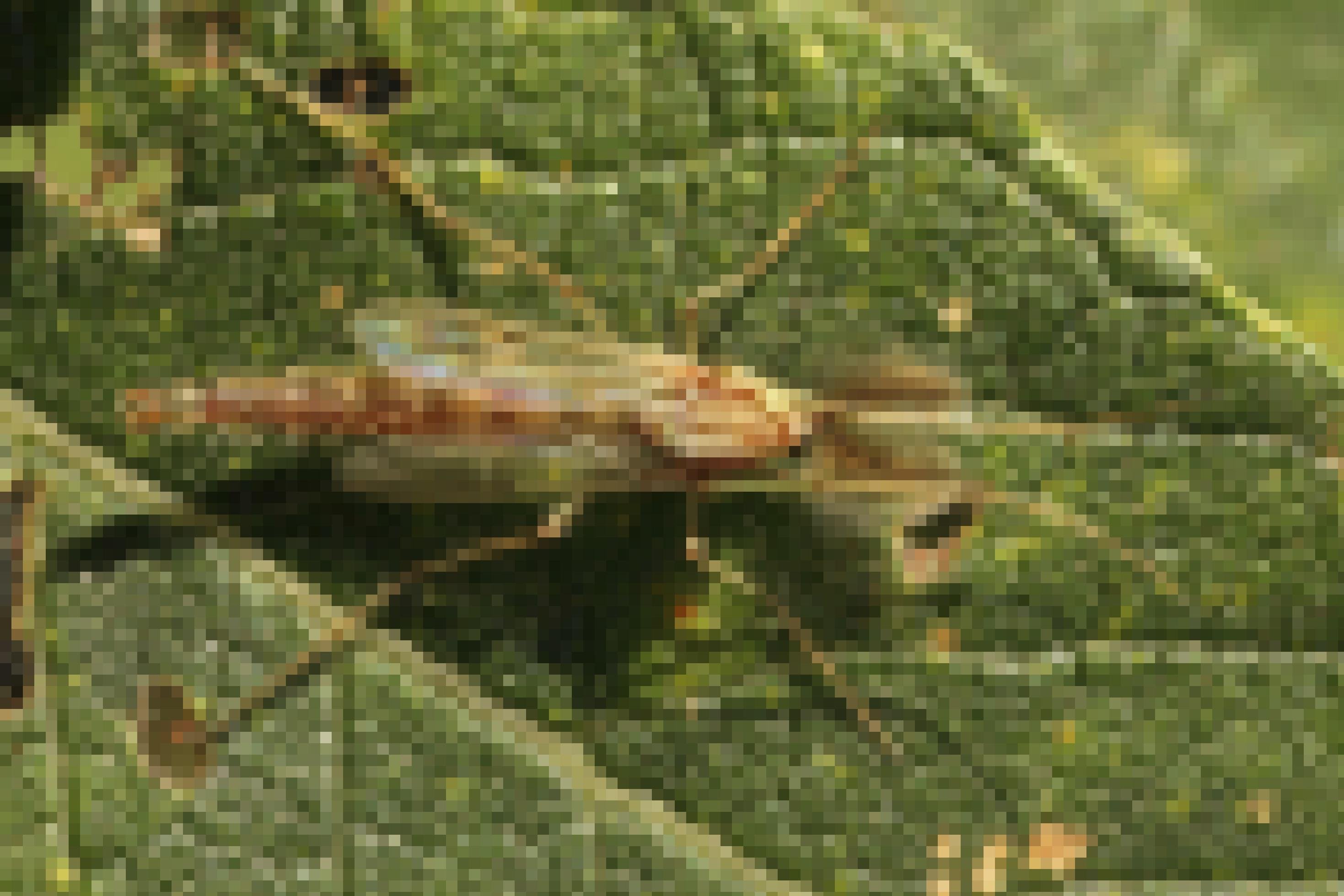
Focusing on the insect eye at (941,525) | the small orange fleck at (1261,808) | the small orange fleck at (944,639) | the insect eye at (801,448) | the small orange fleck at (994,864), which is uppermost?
the insect eye at (801,448)

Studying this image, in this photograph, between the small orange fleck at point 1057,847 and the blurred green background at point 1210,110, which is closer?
the blurred green background at point 1210,110

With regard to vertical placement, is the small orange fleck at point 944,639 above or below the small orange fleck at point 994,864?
above

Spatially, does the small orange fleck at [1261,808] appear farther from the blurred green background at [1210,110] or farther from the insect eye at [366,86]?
the insect eye at [366,86]

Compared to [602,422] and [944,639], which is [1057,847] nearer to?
[944,639]

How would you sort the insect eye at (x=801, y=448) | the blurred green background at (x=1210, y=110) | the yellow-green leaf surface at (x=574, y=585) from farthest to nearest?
the insect eye at (x=801, y=448), the yellow-green leaf surface at (x=574, y=585), the blurred green background at (x=1210, y=110)

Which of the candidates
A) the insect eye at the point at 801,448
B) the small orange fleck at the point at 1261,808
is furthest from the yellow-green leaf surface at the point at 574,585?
the insect eye at the point at 801,448

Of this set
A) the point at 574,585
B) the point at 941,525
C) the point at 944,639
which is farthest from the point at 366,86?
the point at 944,639

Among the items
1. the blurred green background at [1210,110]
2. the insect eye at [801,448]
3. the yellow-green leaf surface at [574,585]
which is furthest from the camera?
the insect eye at [801,448]
